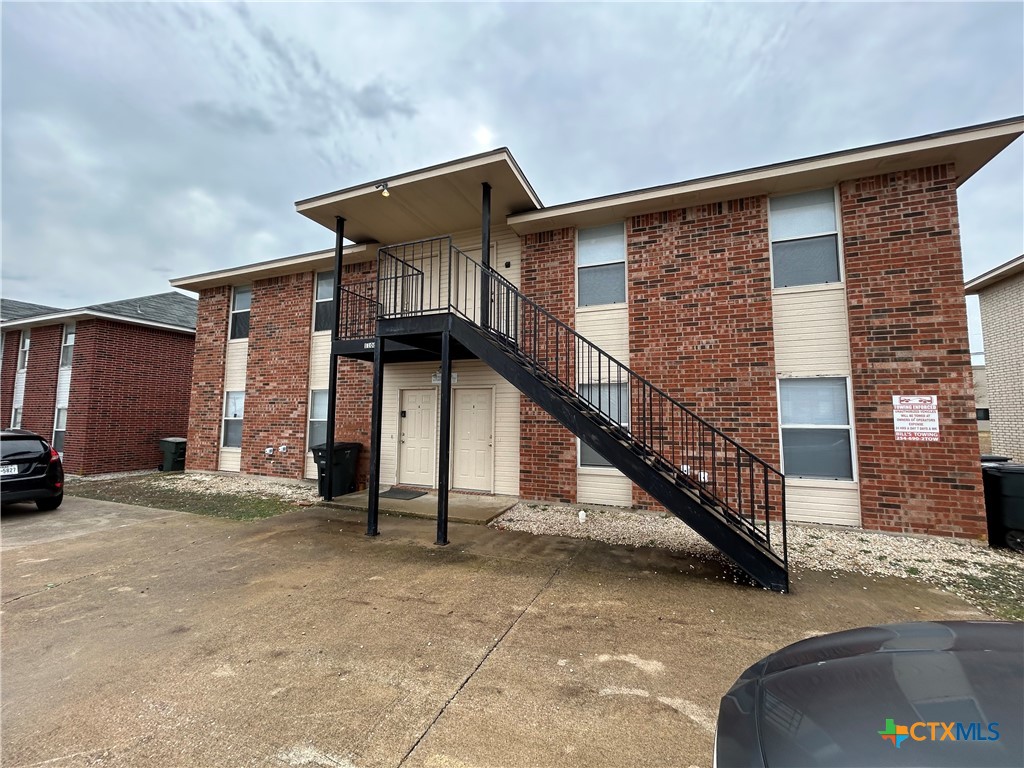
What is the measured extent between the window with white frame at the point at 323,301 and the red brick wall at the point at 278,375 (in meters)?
0.14

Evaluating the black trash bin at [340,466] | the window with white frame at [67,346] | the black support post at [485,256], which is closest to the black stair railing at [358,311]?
the black trash bin at [340,466]

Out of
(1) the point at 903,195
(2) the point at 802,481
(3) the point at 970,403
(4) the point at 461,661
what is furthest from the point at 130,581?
(1) the point at 903,195

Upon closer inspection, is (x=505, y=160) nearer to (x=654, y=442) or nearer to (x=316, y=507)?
(x=654, y=442)

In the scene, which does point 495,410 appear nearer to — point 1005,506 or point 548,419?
point 548,419

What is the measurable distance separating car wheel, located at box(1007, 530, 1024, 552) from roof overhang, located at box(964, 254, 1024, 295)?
5682 millimetres

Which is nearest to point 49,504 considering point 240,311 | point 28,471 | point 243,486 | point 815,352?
point 28,471

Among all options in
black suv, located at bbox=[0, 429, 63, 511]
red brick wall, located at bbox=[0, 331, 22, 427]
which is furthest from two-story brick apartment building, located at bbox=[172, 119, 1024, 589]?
red brick wall, located at bbox=[0, 331, 22, 427]

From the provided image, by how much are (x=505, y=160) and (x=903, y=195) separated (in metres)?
5.50

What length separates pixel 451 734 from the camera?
2.27 meters

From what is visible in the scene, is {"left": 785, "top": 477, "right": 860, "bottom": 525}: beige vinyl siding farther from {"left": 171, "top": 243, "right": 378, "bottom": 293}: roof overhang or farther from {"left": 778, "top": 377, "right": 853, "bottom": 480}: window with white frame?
{"left": 171, "top": 243, "right": 378, "bottom": 293}: roof overhang

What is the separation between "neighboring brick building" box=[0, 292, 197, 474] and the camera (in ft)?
38.0

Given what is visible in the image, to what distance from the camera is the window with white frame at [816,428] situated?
6.10 metres

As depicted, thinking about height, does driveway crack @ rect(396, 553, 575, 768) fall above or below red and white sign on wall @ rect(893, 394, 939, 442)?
below

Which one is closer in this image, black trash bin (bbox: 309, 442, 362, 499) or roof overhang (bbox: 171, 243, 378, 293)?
black trash bin (bbox: 309, 442, 362, 499)
